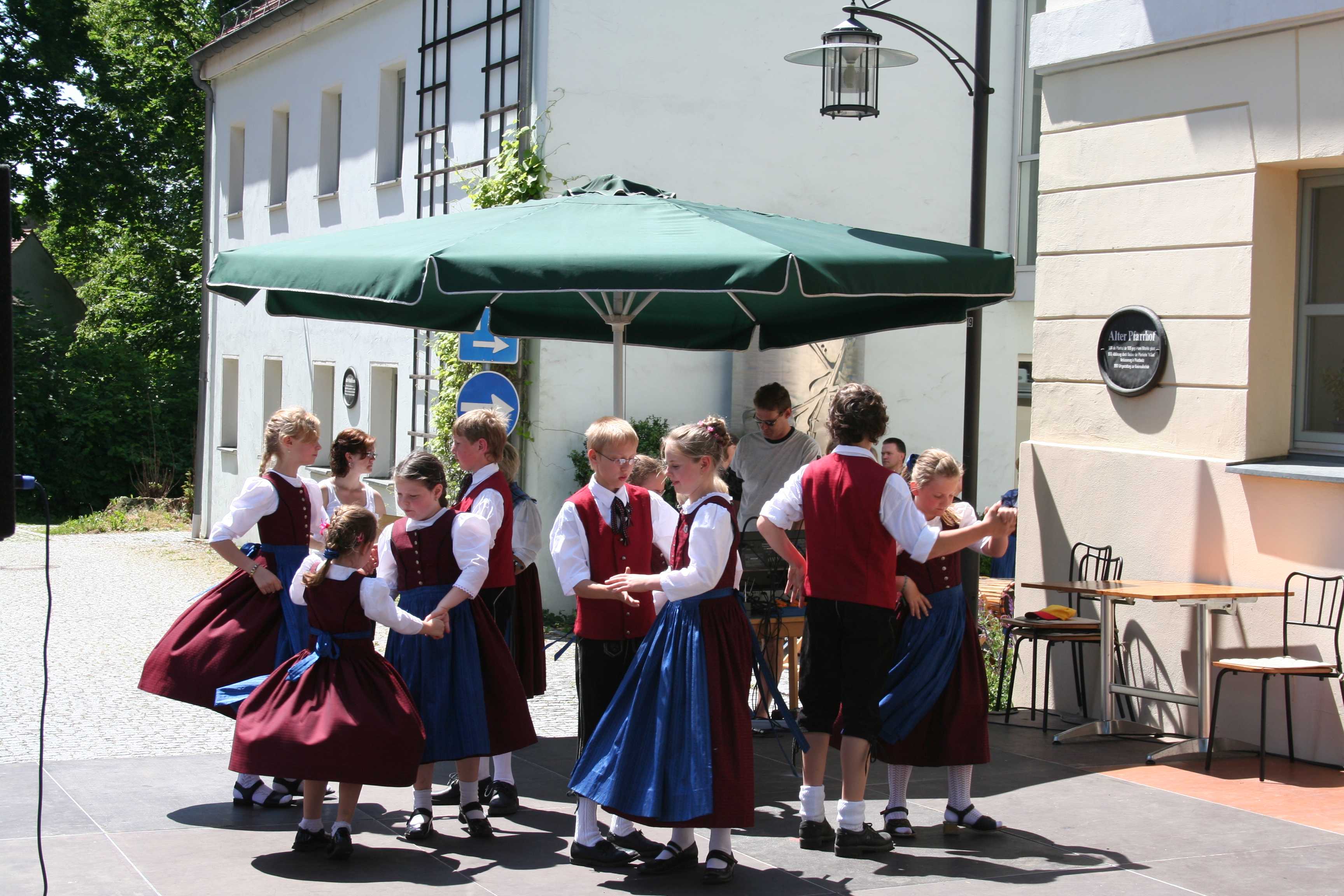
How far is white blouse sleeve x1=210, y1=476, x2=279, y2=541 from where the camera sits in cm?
647

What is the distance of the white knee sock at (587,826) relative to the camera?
564 centimetres

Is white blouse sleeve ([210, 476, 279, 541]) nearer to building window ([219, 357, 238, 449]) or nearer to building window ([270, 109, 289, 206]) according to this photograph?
building window ([270, 109, 289, 206])

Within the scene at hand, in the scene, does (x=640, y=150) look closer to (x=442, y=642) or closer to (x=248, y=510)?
(x=248, y=510)

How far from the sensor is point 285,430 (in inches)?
261

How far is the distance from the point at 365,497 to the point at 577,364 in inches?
275

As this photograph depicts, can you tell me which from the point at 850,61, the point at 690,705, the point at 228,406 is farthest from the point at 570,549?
the point at 228,406

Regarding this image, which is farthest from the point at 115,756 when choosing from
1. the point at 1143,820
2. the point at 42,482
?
the point at 42,482

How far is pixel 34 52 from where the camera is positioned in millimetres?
27953

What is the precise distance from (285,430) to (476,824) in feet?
6.54

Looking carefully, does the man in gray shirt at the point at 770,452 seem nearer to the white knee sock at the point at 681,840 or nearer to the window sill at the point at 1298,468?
the window sill at the point at 1298,468

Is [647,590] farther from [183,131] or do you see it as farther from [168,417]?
[183,131]

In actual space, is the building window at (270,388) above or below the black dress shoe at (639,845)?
above

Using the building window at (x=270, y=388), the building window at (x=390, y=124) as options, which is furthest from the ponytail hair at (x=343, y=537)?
the building window at (x=270, y=388)

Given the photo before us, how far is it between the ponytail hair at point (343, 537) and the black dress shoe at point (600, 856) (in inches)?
56.5
